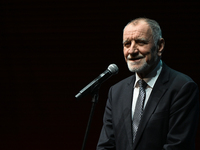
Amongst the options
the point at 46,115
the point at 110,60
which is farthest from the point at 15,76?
the point at 110,60

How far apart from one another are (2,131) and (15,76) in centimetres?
69

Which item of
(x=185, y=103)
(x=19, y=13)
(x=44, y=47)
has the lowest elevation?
(x=185, y=103)

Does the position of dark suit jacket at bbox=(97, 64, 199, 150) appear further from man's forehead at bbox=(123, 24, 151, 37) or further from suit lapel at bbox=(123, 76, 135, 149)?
man's forehead at bbox=(123, 24, 151, 37)

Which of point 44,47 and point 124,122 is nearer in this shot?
point 124,122

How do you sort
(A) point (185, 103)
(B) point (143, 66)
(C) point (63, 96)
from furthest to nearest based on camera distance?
(C) point (63, 96), (B) point (143, 66), (A) point (185, 103)

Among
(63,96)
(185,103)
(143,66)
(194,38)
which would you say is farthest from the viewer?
(63,96)

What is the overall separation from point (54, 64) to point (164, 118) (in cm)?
195

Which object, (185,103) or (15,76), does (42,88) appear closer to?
(15,76)

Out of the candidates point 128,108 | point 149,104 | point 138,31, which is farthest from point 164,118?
point 138,31

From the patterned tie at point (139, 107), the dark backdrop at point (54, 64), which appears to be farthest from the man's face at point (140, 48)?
the dark backdrop at point (54, 64)

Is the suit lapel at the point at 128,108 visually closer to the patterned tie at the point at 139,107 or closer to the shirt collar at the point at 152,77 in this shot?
the patterned tie at the point at 139,107

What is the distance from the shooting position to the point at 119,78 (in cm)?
314

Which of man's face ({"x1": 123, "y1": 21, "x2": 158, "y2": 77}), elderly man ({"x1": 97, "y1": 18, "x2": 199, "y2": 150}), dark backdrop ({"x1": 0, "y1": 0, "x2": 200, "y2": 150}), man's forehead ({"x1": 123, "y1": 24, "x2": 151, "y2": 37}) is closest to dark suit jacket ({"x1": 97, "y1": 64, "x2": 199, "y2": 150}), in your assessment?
elderly man ({"x1": 97, "y1": 18, "x2": 199, "y2": 150})

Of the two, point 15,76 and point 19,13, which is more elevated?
point 19,13
